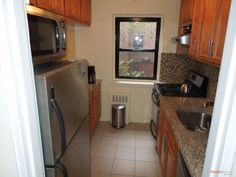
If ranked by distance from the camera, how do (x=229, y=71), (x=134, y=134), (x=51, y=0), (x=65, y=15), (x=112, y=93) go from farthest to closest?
(x=112, y=93)
(x=134, y=134)
(x=65, y=15)
(x=51, y=0)
(x=229, y=71)

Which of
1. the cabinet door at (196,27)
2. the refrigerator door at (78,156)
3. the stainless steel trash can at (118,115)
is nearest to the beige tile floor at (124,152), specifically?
the stainless steel trash can at (118,115)

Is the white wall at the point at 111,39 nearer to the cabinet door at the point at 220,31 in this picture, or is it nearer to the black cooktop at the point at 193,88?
the black cooktop at the point at 193,88

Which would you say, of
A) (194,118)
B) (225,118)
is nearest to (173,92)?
(194,118)

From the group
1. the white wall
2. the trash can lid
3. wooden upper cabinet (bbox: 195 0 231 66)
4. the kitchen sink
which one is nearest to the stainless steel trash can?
the trash can lid

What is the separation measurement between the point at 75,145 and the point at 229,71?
1.21m

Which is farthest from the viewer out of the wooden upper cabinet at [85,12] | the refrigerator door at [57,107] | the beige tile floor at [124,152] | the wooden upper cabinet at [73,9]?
the wooden upper cabinet at [85,12]

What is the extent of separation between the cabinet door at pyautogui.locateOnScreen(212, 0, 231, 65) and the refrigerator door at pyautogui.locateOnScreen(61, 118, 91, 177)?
132 centimetres

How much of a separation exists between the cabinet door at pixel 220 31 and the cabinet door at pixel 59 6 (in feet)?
5.23

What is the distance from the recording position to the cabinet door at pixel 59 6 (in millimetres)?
1905

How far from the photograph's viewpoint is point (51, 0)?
1.80 m

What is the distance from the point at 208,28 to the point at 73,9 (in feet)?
5.62

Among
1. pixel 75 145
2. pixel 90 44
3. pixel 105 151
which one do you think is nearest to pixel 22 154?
pixel 75 145

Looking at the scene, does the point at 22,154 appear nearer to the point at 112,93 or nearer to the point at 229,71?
the point at 229,71

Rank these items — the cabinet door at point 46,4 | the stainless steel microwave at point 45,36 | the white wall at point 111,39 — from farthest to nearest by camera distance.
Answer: the white wall at point 111,39, the cabinet door at point 46,4, the stainless steel microwave at point 45,36
